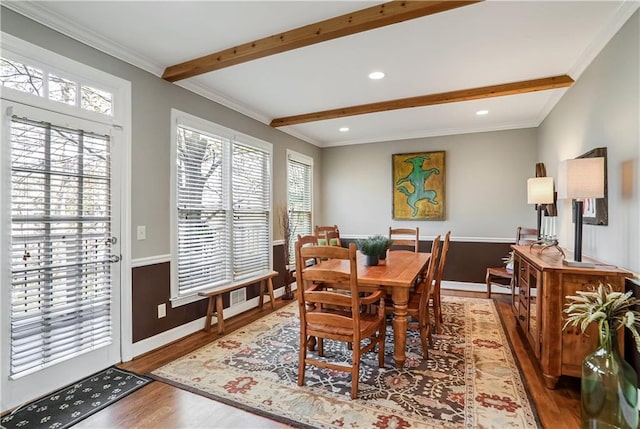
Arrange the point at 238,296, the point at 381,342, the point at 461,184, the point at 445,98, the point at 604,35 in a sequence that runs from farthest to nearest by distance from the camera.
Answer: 1. the point at 461,184
2. the point at 238,296
3. the point at 445,98
4. the point at 381,342
5. the point at 604,35

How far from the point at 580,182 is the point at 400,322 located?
166 cm

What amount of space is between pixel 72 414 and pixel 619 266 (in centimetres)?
383

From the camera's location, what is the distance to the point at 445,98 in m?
3.80

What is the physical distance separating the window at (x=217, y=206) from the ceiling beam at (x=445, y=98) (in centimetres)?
95

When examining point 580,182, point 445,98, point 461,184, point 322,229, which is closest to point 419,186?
point 461,184

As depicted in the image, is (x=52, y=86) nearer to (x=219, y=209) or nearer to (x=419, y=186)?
(x=219, y=209)

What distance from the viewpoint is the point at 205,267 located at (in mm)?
3668

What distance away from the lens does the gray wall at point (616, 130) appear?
83.3 inches

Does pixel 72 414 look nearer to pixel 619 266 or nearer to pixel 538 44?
pixel 619 266

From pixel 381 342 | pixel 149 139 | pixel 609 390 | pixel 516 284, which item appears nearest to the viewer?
pixel 609 390

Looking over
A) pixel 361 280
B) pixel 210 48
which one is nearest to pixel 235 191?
pixel 210 48

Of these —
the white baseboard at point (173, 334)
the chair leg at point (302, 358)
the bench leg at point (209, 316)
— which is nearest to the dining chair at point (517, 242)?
the chair leg at point (302, 358)

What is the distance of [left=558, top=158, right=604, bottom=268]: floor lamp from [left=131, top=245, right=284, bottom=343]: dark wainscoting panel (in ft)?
11.4

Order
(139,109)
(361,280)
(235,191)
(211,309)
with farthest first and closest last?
(235,191) < (211,309) < (139,109) < (361,280)
